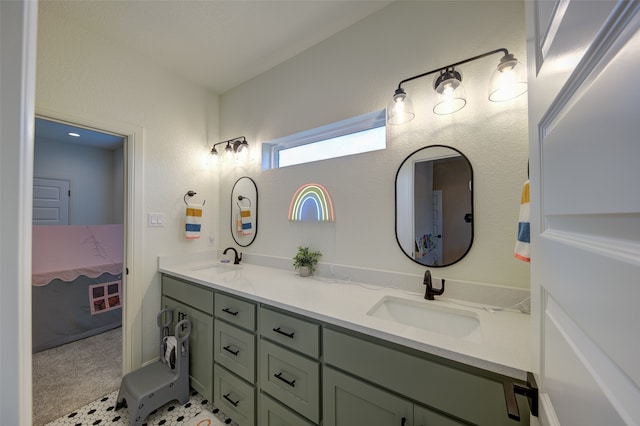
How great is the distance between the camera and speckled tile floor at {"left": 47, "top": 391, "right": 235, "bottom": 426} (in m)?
1.52

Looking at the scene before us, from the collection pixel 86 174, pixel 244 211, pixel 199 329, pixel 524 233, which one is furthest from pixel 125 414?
pixel 86 174

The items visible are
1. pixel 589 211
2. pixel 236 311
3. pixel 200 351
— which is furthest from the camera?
pixel 200 351

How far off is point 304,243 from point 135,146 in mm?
1649

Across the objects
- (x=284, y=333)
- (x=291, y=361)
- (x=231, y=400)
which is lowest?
(x=231, y=400)

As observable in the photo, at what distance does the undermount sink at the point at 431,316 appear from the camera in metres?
1.12

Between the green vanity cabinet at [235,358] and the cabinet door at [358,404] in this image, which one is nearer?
the cabinet door at [358,404]

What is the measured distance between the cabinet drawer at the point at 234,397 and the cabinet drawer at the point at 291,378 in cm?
18

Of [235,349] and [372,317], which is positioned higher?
[372,317]

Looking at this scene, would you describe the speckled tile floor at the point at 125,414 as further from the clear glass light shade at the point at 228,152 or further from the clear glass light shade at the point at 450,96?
the clear glass light shade at the point at 450,96

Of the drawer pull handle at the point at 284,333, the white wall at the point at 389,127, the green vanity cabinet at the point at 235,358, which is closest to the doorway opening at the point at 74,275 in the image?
the green vanity cabinet at the point at 235,358

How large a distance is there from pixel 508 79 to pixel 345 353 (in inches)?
57.2

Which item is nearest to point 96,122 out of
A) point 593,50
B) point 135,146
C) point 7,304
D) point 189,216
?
point 135,146

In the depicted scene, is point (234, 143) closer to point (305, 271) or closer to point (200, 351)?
point (305, 271)

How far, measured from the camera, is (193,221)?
226cm
